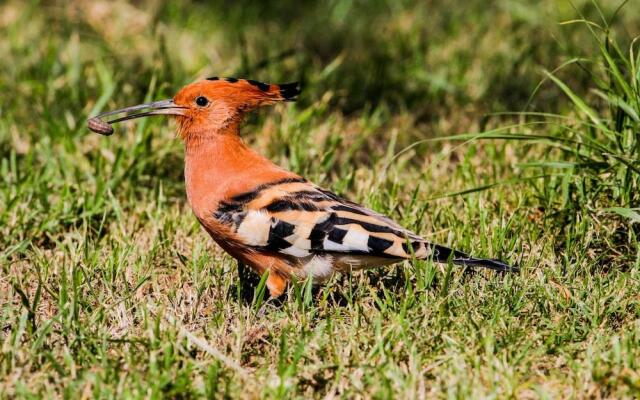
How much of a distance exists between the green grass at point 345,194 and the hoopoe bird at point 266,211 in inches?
4.2

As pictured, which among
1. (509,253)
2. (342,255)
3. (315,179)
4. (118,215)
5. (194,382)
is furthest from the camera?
(315,179)

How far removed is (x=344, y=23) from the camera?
21.9 ft

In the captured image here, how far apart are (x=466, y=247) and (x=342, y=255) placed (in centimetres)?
69

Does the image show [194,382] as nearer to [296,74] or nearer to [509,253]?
[509,253]

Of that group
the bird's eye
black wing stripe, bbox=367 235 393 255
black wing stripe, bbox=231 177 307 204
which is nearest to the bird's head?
the bird's eye

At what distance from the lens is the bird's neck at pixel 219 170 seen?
11.7ft

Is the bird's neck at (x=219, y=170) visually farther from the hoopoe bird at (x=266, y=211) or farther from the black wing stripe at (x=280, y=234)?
the black wing stripe at (x=280, y=234)

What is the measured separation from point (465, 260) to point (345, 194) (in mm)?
1320

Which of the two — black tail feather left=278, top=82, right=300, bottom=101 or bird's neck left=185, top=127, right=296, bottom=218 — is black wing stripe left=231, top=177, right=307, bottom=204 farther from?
black tail feather left=278, top=82, right=300, bottom=101

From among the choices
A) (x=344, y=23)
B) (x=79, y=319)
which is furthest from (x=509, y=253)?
(x=344, y=23)

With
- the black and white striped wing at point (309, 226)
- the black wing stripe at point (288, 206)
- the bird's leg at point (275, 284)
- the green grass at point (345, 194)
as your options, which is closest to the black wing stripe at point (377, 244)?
the black and white striped wing at point (309, 226)

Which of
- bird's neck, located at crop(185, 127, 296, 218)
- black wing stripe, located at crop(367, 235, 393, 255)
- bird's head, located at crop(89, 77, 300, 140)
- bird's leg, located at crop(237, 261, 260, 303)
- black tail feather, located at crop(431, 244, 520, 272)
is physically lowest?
bird's leg, located at crop(237, 261, 260, 303)

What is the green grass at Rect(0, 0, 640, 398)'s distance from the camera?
2924mm

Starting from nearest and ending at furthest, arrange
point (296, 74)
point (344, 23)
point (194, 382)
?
point (194, 382) < point (296, 74) < point (344, 23)
